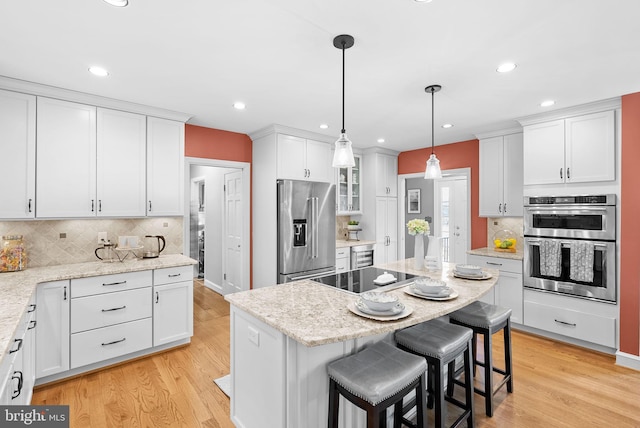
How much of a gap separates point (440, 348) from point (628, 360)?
2524 mm

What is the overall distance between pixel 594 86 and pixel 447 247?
15.5 feet

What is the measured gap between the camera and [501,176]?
4.23 meters

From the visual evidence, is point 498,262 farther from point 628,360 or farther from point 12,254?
point 12,254

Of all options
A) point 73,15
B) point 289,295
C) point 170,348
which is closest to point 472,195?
point 289,295

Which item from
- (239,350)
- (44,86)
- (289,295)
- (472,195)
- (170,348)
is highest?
(44,86)

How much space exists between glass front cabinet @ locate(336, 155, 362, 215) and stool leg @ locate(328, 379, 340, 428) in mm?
3724

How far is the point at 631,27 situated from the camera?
1.91m

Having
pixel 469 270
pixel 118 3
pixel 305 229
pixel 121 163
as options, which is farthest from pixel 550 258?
pixel 121 163

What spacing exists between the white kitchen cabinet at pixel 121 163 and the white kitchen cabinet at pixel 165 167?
69mm

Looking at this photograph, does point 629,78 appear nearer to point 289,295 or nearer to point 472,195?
point 472,195

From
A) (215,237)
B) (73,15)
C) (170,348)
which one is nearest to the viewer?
(73,15)

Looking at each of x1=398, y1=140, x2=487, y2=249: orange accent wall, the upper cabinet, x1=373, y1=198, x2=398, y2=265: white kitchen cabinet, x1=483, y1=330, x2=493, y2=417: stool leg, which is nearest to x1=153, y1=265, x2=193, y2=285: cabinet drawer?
x1=483, y1=330, x2=493, y2=417: stool leg

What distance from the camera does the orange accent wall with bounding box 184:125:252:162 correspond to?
400cm

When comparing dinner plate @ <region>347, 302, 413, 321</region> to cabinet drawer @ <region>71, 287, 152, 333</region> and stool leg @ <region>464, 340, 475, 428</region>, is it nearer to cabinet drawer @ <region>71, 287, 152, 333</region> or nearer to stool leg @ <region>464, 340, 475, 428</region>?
stool leg @ <region>464, 340, 475, 428</region>
